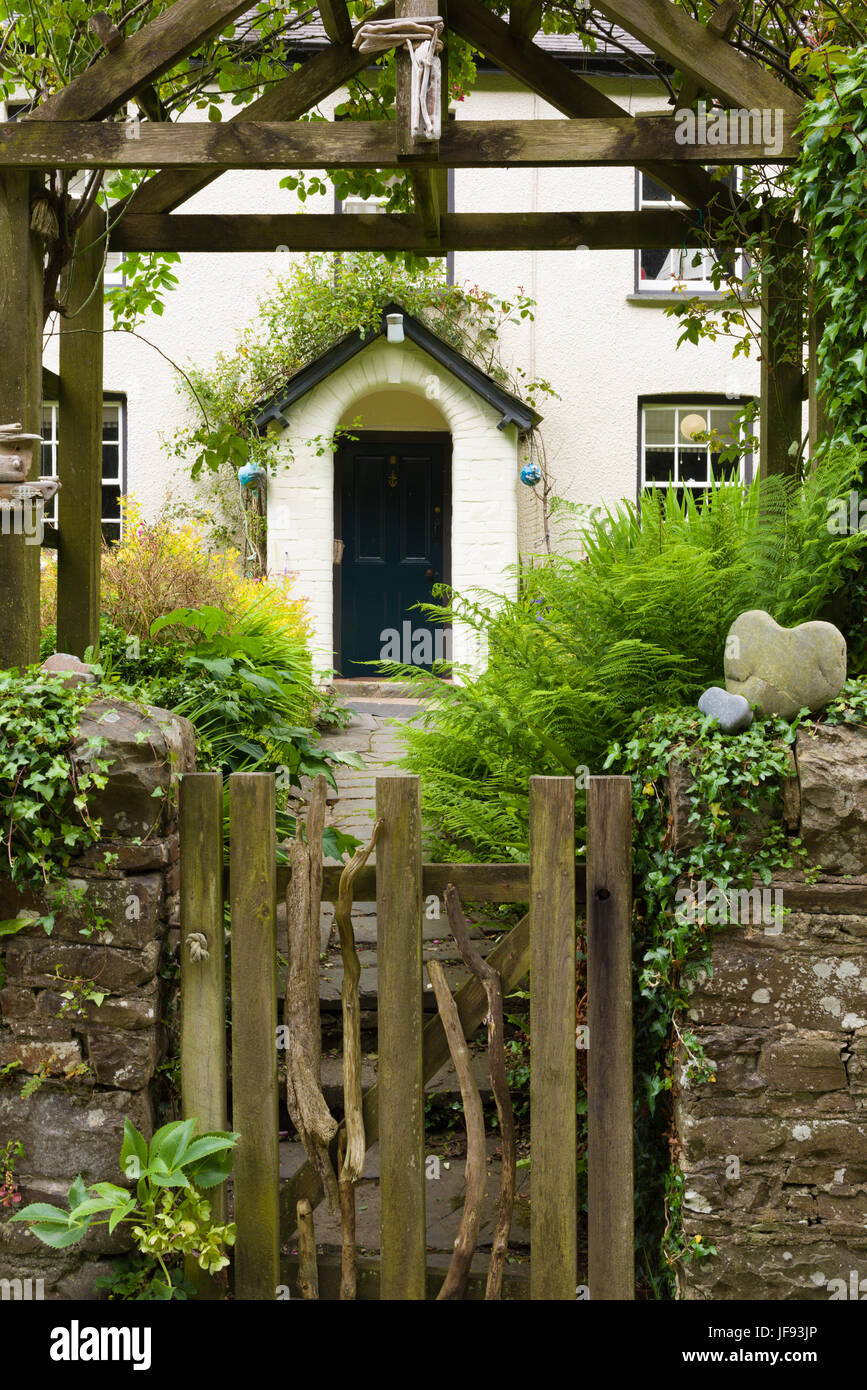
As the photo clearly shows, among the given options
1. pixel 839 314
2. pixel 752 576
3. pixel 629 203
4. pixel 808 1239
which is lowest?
pixel 808 1239

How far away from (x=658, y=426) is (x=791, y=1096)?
1021cm

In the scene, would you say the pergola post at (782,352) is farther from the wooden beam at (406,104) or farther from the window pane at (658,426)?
the window pane at (658,426)

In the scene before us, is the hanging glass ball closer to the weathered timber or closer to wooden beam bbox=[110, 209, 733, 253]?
wooden beam bbox=[110, 209, 733, 253]

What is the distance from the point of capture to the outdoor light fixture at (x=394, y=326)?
10.5m

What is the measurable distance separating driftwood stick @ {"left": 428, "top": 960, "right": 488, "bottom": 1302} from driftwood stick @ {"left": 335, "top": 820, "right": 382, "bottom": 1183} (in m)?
0.20

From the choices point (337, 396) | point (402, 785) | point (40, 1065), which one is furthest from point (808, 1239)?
point (337, 396)

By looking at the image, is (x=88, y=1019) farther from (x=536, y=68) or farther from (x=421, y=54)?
(x=536, y=68)

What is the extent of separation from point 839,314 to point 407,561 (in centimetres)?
925

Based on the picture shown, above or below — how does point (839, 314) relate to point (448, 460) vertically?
below

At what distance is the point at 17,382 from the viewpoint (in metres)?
3.62

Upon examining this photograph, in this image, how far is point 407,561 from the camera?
12.1 meters

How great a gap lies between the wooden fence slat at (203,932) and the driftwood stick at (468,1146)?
53cm

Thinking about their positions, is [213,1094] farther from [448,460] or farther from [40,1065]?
[448,460]

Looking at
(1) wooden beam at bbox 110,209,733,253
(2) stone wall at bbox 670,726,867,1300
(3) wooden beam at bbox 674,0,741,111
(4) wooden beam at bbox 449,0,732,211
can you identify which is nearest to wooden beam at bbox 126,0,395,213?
(1) wooden beam at bbox 110,209,733,253
